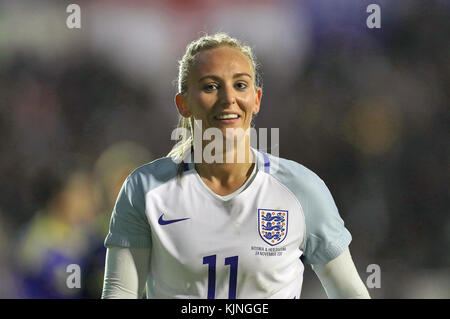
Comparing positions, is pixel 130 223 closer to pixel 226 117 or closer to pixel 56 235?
pixel 226 117

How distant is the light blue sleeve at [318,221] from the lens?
1.73 meters

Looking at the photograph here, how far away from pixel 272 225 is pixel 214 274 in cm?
25

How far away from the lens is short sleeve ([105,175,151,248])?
170 centimetres

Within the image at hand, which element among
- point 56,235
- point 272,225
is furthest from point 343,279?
point 56,235

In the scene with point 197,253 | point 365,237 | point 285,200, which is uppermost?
point 285,200

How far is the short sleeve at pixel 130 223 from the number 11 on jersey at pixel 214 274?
8.5 inches

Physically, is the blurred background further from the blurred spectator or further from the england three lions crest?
the england three lions crest

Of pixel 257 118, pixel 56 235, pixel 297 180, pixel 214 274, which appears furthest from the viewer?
pixel 56 235

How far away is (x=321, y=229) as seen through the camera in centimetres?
173

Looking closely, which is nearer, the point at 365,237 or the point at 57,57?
the point at 365,237

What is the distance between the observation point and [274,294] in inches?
66.8
